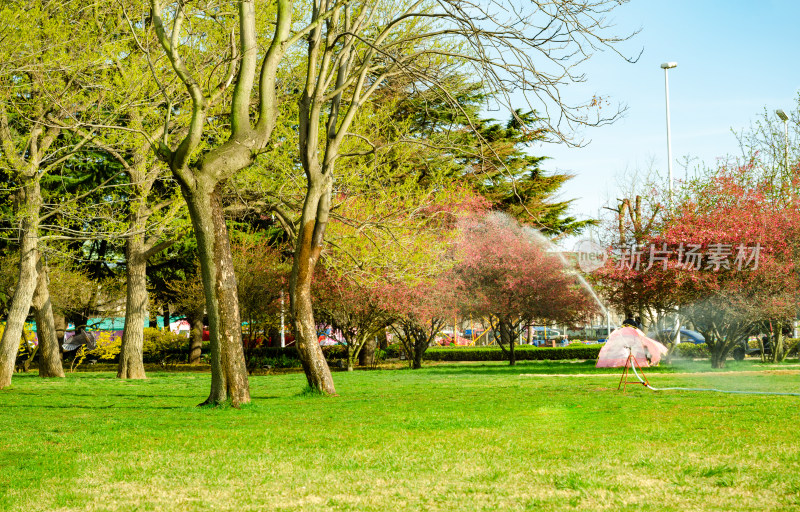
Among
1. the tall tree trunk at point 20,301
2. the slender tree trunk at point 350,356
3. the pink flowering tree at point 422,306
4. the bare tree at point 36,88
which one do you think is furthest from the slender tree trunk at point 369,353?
the tall tree trunk at point 20,301

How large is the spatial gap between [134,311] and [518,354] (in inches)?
760

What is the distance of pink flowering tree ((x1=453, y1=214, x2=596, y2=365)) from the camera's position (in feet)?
91.0

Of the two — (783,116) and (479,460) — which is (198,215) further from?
(783,116)

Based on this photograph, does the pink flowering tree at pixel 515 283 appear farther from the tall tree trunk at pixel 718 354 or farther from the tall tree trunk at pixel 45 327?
the tall tree trunk at pixel 45 327

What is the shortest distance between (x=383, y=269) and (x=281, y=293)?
8.14m

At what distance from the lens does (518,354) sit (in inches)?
1441

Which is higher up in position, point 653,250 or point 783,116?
point 783,116

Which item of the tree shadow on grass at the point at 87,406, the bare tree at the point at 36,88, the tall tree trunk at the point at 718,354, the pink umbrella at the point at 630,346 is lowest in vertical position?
the tree shadow on grass at the point at 87,406

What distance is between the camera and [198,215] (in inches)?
440

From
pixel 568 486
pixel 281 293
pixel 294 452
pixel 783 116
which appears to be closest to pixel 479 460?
pixel 568 486

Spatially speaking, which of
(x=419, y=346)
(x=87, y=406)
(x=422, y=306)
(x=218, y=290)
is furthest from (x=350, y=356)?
(x=218, y=290)

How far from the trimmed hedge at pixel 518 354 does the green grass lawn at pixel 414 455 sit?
77.8 feet

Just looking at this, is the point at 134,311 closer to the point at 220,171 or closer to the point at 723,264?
the point at 220,171

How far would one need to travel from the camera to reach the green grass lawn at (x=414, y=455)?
5.25 meters
